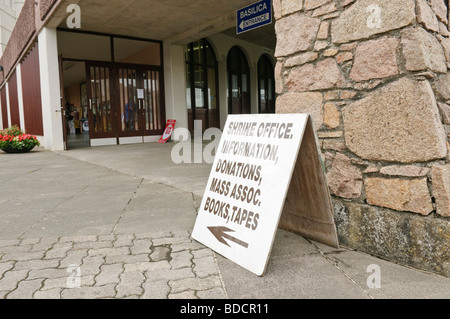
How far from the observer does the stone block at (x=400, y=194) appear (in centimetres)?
192

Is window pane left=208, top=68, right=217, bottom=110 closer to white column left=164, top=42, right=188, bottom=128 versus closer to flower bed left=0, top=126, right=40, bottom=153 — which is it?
white column left=164, top=42, right=188, bottom=128

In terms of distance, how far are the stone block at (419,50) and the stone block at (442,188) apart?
547 mm

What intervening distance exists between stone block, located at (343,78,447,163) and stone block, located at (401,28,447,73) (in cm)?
9

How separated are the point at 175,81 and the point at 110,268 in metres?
10.1

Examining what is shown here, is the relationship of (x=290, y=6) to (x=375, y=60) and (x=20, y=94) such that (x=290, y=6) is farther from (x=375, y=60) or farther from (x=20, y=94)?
(x=20, y=94)

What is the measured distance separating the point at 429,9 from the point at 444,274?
1465 millimetres

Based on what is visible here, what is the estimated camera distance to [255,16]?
24.8ft

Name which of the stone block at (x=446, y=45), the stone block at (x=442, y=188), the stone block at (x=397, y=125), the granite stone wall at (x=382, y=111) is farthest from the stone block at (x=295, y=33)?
the stone block at (x=442, y=188)

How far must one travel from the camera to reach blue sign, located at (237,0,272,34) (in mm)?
7281

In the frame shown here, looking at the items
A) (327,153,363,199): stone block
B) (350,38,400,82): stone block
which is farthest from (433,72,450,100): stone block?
(327,153,363,199): stone block

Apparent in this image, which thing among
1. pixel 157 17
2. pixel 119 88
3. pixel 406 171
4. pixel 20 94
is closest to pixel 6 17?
pixel 20 94

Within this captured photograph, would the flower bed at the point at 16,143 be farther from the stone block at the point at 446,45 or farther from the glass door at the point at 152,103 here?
the stone block at the point at 446,45
